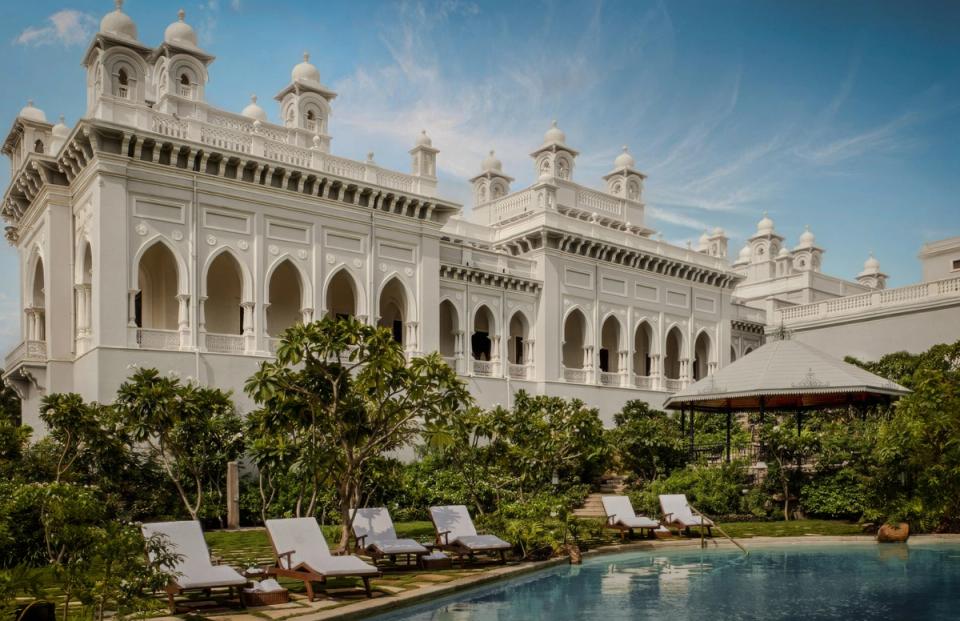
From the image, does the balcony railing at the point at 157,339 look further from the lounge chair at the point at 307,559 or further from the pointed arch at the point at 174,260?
the lounge chair at the point at 307,559

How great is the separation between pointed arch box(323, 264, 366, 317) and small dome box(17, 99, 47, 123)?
30.4ft

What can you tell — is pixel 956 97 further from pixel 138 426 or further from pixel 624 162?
pixel 138 426

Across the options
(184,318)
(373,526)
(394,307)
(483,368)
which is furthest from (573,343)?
(373,526)

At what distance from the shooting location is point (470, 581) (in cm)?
1068

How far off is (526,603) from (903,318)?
2916 centimetres

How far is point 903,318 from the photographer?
3416 centimetres

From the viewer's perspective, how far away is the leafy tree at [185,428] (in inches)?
641

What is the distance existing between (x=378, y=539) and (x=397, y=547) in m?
0.51

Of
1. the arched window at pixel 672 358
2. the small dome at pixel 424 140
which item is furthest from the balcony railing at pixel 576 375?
the small dome at pixel 424 140

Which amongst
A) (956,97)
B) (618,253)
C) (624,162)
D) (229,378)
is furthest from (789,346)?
(624,162)

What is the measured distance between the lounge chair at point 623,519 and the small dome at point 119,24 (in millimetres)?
16335

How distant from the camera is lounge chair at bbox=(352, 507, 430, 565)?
11.6 m

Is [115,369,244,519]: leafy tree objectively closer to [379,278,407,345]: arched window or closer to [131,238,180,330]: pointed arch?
[131,238,180,330]: pointed arch

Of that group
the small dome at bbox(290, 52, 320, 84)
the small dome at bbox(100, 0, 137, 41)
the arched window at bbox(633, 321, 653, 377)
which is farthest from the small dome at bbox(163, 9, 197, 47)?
the arched window at bbox(633, 321, 653, 377)
